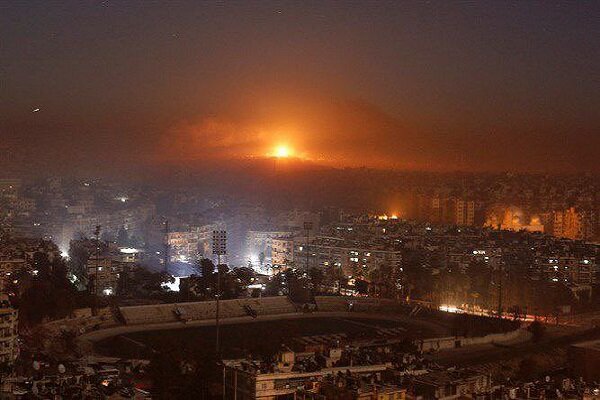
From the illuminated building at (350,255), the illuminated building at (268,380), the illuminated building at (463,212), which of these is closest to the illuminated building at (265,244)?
the illuminated building at (350,255)

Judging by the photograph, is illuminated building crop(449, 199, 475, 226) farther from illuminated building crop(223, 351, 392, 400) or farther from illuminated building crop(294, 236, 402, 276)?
illuminated building crop(223, 351, 392, 400)

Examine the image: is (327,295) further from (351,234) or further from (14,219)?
(14,219)

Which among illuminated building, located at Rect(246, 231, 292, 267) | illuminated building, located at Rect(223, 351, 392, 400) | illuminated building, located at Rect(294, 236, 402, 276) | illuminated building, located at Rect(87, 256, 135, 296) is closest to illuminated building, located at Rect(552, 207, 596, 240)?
illuminated building, located at Rect(294, 236, 402, 276)

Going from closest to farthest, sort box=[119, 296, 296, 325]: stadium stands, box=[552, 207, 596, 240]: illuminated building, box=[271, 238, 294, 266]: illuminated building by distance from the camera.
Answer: box=[119, 296, 296, 325]: stadium stands
box=[271, 238, 294, 266]: illuminated building
box=[552, 207, 596, 240]: illuminated building

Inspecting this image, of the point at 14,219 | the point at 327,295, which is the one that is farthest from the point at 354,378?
the point at 14,219

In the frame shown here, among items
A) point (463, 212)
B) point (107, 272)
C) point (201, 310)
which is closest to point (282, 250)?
point (107, 272)

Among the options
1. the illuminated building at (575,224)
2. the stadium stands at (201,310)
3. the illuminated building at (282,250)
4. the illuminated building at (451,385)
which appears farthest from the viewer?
the illuminated building at (575,224)

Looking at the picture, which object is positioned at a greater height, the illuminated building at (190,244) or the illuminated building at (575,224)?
the illuminated building at (575,224)

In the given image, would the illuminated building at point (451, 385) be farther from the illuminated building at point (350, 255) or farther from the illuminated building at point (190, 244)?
the illuminated building at point (190, 244)

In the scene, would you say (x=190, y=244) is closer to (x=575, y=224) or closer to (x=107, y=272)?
(x=107, y=272)
